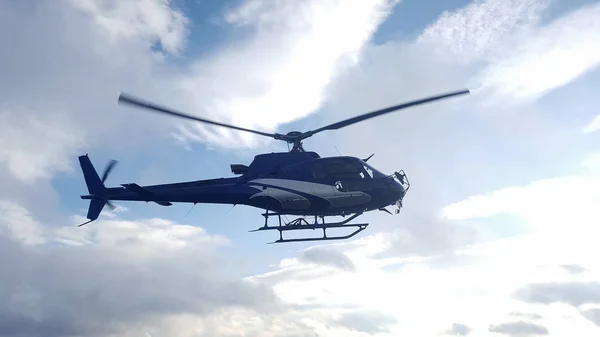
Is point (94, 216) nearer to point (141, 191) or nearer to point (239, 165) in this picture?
point (141, 191)

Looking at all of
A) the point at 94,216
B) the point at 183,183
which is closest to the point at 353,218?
the point at 183,183

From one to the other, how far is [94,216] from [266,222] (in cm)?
1118

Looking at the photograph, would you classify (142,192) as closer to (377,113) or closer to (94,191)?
(94,191)

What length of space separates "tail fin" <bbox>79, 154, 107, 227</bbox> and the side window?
13398mm

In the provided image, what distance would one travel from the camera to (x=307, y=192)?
30.4m

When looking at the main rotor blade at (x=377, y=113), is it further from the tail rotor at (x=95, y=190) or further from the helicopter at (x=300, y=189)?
the tail rotor at (x=95, y=190)

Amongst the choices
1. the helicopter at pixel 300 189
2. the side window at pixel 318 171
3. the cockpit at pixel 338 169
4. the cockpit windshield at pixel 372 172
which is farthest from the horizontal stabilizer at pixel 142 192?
the cockpit windshield at pixel 372 172

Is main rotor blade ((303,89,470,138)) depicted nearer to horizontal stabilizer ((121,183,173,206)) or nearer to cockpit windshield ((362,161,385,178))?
cockpit windshield ((362,161,385,178))

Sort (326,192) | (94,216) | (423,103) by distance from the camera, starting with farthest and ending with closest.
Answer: (94,216), (326,192), (423,103)

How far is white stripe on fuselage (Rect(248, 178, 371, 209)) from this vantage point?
3041cm

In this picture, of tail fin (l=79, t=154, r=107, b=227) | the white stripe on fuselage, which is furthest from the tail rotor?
the white stripe on fuselage

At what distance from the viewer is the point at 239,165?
106ft

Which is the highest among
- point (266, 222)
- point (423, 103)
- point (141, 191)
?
point (423, 103)

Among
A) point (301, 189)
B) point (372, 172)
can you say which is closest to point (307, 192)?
point (301, 189)
